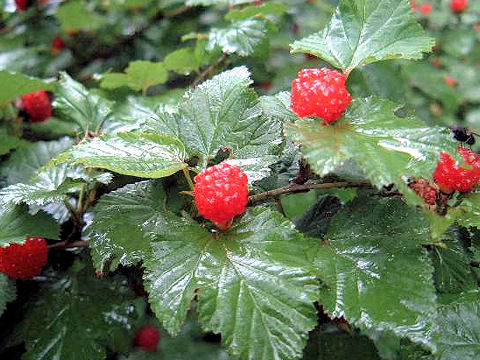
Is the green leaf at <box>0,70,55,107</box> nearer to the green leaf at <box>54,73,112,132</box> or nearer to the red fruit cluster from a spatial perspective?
the green leaf at <box>54,73,112,132</box>

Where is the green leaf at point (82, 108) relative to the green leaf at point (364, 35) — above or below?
below

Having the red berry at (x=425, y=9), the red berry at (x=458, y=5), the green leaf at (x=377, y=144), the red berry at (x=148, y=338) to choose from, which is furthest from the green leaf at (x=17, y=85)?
the red berry at (x=458, y=5)

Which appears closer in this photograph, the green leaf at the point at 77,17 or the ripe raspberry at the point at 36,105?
the ripe raspberry at the point at 36,105

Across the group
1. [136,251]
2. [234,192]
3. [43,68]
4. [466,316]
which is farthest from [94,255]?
[43,68]

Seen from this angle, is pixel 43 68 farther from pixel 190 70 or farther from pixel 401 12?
pixel 401 12

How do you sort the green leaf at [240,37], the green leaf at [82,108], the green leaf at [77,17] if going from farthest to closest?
the green leaf at [77,17] → the green leaf at [240,37] → the green leaf at [82,108]

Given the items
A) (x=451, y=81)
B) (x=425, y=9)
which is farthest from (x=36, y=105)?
(x=451, y=81)

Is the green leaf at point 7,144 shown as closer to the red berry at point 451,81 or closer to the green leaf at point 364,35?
the green leaf at point 364,35

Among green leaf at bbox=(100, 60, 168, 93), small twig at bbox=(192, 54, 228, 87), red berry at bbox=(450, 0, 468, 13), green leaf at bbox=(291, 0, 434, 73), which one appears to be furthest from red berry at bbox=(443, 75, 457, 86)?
green leaf at bbox=(291, 0, 434, 73)
